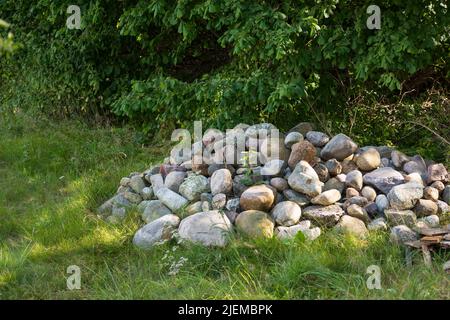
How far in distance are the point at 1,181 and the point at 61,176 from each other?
0.58m

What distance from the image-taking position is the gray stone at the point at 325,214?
4875mm

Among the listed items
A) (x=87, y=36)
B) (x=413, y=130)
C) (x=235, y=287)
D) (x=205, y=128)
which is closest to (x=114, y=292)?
(x=235, y=287)

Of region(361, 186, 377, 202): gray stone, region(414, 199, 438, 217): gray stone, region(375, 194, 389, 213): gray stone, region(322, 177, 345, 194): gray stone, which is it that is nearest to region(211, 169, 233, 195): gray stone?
region(322, 177, 345, 194): gray stone

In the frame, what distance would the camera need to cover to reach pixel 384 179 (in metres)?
5.24

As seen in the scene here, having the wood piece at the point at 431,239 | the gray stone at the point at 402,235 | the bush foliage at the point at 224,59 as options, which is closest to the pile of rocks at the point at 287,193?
the gray stone at the point at 402,235

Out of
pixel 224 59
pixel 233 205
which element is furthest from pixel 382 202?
pixel 224 59

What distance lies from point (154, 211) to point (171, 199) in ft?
0.58

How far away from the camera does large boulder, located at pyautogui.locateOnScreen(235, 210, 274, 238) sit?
15.5ft

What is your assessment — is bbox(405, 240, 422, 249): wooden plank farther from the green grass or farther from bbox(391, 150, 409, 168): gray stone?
bbox(391, 150, 409, 168): gray stone

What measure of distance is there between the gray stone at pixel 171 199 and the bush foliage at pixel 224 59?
1342 mm

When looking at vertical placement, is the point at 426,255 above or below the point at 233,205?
below

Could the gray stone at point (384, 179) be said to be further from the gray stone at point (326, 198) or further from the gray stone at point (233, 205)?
the gray stone at point (233, 205)

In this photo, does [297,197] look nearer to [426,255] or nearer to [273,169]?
[273,169]

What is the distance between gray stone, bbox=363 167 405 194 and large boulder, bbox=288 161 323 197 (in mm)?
450
